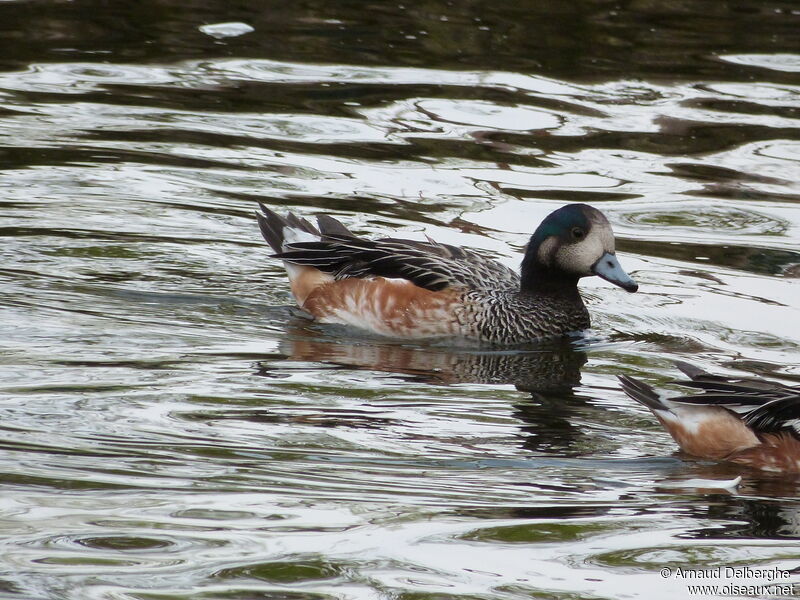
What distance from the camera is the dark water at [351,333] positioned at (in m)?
5.36

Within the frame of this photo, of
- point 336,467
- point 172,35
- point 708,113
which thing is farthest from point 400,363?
point 172,35

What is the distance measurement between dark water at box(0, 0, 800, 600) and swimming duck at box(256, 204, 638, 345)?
0.21m

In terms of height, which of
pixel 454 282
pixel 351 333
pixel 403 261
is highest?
pixel 403 261

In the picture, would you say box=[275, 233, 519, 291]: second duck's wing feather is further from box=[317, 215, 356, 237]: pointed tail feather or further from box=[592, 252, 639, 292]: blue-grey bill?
box=[592, 252, 639, 292]: blue-grey bill

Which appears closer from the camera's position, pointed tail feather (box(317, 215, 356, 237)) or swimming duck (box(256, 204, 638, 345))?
swimming duck (box(256, 204, 638, 345))

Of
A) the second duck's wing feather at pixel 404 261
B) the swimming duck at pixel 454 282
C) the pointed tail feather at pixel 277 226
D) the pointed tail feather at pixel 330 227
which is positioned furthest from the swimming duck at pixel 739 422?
the pointed tail feather at pixel 277 226

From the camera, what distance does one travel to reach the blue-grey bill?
9008 millimetres

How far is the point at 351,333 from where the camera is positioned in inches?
366

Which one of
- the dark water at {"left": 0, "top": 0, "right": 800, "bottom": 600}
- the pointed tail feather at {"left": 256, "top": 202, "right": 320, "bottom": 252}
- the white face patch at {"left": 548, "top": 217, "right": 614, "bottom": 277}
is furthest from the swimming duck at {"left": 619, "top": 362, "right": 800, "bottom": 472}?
the pointed tail feather at {"left": 256, "top": 202, "right": 320, "bottom": 252}

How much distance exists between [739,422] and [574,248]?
2.82 meters

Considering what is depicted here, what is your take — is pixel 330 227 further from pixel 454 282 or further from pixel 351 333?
pixel 454 282

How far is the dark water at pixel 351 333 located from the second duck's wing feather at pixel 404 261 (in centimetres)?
39

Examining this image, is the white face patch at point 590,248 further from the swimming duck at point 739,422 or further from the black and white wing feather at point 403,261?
the swimming duck at point 739,422

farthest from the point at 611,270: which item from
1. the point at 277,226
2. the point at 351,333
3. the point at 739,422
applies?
the point at 739,422
